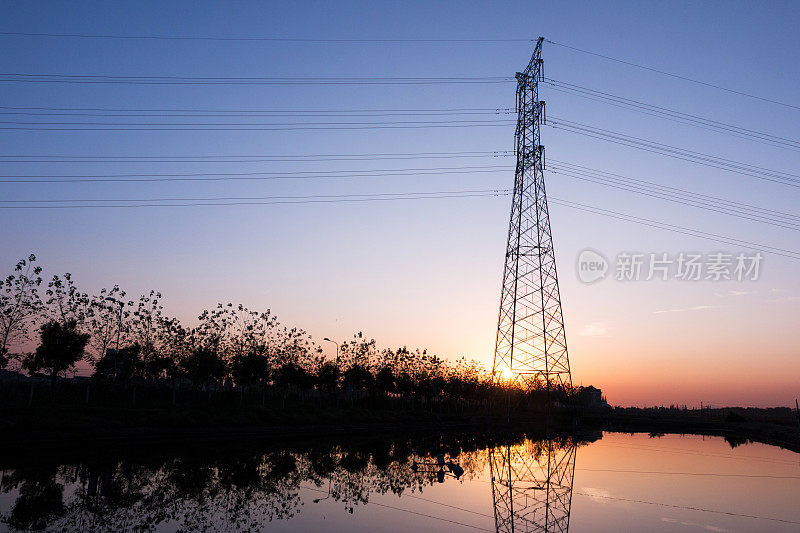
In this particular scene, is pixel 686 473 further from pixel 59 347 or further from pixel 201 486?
pixel 59 347

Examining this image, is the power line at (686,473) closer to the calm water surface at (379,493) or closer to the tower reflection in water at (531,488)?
the calm water surface at (379,493)

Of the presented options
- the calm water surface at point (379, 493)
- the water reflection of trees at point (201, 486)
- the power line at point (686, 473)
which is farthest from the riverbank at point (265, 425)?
the power line at point (686, 473)

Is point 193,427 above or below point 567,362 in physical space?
below

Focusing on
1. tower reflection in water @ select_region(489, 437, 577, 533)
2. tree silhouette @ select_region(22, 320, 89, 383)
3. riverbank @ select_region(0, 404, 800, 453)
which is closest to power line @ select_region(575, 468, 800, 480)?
tower reflection in water @ select_region(489, 437, 577, 533)

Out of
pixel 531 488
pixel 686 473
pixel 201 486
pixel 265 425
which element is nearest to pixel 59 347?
pixel 265 425

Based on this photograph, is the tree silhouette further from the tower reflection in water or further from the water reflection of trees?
the tower reflection in water

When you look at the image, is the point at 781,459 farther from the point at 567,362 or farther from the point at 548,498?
the point at 548,498

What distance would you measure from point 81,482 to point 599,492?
2046cm

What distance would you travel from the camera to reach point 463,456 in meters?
35.4

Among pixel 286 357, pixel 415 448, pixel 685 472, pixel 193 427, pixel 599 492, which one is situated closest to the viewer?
pixel 599 492

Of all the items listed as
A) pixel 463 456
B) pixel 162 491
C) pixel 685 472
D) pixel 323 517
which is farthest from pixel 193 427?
pixel 685 472

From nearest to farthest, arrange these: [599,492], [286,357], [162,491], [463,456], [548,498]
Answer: [162,491] → [548,498] → [599,492] → [463,456] → [286,357]

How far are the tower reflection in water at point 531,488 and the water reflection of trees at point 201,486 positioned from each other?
224 centimetres

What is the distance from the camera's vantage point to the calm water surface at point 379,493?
670 inches
